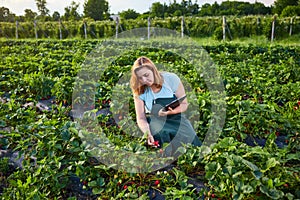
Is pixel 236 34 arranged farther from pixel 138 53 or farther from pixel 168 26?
pixel 138 53

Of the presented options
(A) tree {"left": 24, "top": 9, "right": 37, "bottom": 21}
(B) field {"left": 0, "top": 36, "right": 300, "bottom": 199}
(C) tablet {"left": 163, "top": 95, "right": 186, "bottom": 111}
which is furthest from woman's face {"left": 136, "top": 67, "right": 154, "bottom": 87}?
(A) tree {"left": 24, "top": 9, "right": 37, "bottom": 21}

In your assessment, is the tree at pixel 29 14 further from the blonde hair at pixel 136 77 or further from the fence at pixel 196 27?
the blonde hair at pixel 136 77

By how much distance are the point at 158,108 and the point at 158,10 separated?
134 feet

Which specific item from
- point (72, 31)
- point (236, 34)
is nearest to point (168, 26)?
point (236, 34)

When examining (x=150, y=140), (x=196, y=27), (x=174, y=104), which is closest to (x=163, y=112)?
(x=174, y=104)

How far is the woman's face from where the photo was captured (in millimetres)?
3061

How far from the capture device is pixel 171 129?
3012mm

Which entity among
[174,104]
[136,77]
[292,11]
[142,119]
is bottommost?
[142,119]

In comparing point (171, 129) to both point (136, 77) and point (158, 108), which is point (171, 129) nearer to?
point (158, 108)

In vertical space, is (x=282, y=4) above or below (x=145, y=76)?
above

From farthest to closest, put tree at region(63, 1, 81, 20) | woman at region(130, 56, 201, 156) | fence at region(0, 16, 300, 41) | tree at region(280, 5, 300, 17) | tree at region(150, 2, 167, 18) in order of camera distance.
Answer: tree at region(150, 2, 167, 18) < tree at region(63, 1, 81, 20) < tree at region(280, 5, 300, 17) < fence at region(0, 16, 300, 41) < woman at region(130, 56, 201, 156)

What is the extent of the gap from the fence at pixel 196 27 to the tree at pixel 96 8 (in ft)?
42.9

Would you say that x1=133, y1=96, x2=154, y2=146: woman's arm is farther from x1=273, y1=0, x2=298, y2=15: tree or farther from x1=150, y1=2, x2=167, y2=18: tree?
x1=150, y1=2, x2=167, y2=18: tree

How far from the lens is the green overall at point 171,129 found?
116 inches
